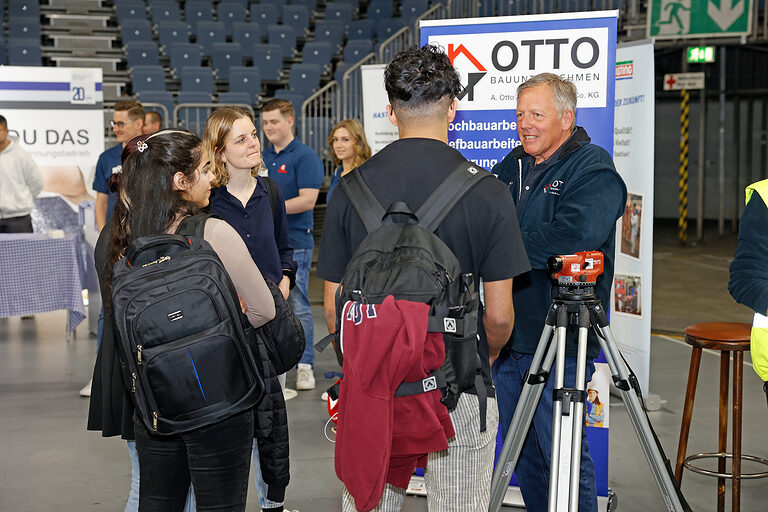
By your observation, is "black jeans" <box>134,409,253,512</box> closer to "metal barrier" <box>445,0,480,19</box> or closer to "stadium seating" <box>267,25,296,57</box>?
"metal barrier" <box>445,0,480,19</box>

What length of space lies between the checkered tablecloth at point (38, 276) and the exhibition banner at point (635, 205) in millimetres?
3736

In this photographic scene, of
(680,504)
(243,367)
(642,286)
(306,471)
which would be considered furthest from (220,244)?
(642,286)

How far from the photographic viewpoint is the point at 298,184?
205 inches

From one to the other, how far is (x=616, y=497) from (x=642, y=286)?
1418 millimetres

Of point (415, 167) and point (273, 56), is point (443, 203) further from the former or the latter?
point (273, 56)

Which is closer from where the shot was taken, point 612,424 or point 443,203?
point 443,203

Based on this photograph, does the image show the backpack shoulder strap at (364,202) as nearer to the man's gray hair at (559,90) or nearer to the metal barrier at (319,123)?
the man's gray hair at (559,90)

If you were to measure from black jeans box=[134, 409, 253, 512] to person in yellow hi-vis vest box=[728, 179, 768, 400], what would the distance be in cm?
134

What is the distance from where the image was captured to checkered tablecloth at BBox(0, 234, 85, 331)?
226 inches

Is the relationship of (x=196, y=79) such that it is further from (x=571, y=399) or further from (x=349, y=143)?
(x=571, y=399)

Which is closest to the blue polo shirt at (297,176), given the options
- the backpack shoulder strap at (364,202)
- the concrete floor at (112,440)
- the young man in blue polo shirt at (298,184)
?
the young man in blue polo shirt at (298,184)

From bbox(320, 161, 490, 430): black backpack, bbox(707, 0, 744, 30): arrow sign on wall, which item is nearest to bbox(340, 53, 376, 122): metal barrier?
bbox(707, 0, 744, 30): arrow sign on wall

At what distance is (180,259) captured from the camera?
6.24 ft

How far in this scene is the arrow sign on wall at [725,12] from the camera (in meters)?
11.3
